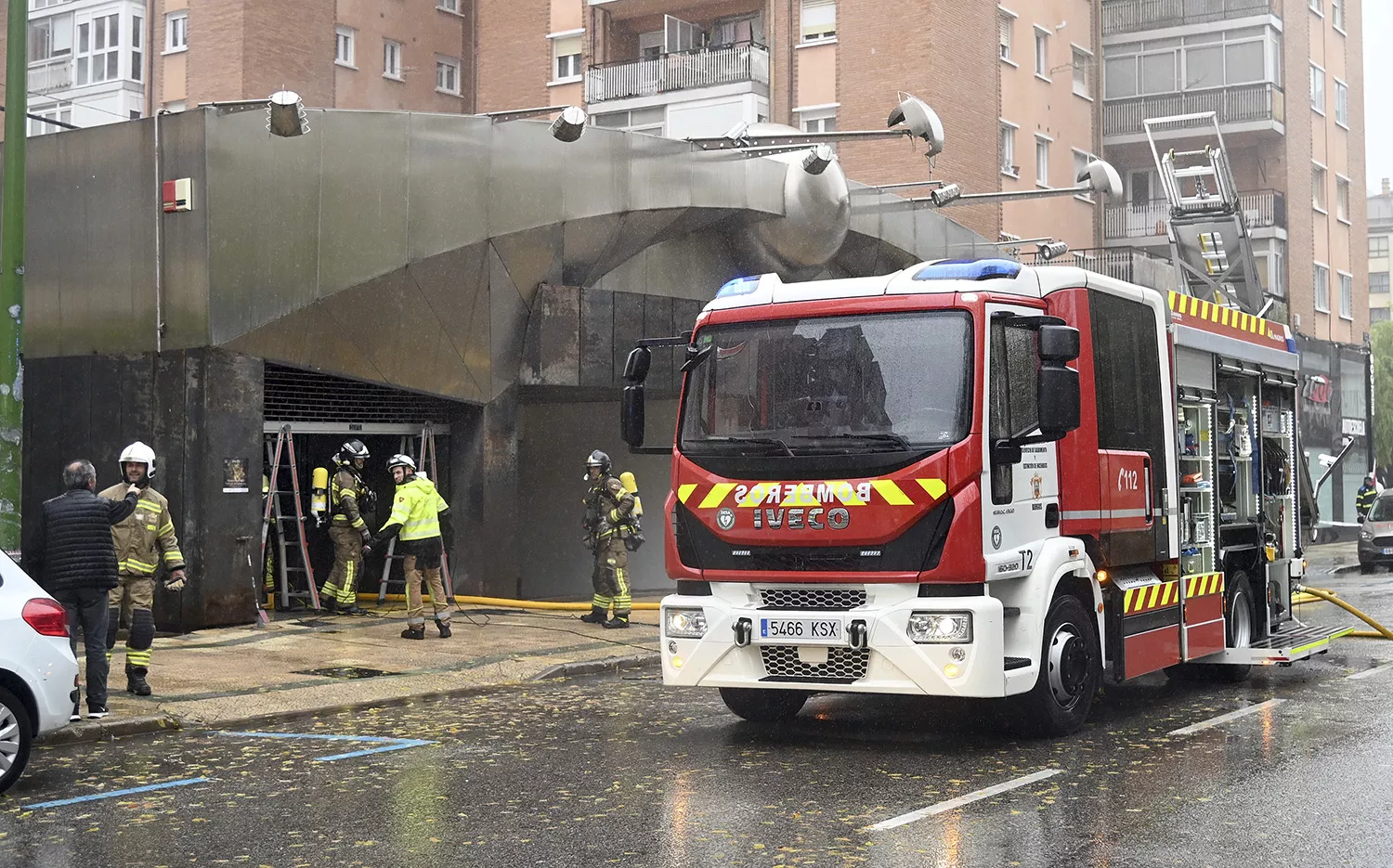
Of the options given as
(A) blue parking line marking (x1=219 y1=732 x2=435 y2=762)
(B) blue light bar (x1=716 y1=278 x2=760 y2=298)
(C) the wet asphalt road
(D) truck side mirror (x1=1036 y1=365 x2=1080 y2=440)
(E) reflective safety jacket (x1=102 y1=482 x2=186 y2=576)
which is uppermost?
(B) blue light bar (x1=716 y1=278 x2=760 y2=298)

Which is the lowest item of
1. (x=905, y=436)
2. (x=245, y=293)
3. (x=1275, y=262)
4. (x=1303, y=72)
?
(x=905, y=436)

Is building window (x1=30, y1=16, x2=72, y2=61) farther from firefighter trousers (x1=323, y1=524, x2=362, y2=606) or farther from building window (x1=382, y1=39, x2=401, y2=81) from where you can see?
firefighter trousers (x1=323, y1=524, x2=362, y2=606)

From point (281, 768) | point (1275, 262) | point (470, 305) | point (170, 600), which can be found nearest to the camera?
point (281, 768)

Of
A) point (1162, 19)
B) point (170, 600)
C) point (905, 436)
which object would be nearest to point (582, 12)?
point (1162, 19)

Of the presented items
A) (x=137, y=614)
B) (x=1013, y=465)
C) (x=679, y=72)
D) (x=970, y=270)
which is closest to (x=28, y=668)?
(x=137, y=614)

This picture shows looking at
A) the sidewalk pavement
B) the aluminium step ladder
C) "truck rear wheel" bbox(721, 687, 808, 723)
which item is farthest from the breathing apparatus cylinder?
"truck rear wheel" bbox(721, 687, 808, 723)

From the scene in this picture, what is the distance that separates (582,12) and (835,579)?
108ft

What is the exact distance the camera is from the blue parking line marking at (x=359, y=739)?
30.7 feet

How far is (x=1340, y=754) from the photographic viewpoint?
889cm

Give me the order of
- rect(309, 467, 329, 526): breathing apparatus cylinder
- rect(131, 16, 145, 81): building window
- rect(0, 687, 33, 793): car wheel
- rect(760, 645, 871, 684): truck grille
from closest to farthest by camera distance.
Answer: rect(0, 687, 33, 793): car wheel < rect(760, 645, 871, 684): truck grille < rect(309, 467, 329, 526): breathing apparatus cylinder < rect(131, 16, 145, 81): building window

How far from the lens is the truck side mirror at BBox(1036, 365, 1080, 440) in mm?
8906

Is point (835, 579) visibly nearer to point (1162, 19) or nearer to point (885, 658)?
point (885, 658)

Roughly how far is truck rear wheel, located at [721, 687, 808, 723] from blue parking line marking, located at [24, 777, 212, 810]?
3.18 m

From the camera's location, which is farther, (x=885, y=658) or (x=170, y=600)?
(x=170, y=600)
